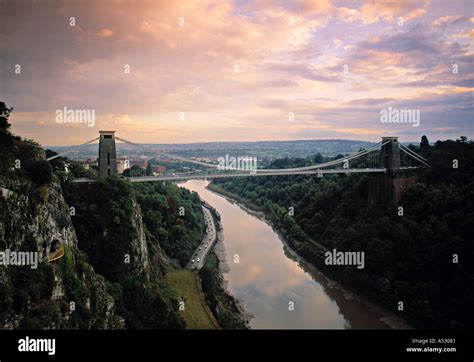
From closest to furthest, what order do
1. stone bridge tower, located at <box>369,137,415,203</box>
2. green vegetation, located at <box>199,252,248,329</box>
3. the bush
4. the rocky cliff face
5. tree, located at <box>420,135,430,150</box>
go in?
Answer: the rocky cliff face
the bush
green vegetation, located at <box>199,252,248,329</box>
stone bridge tower, located at <box>369,137,415,203</box>
tree, located at <box>420,135,430,150</box>

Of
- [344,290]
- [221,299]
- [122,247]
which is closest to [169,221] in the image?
[221,299]

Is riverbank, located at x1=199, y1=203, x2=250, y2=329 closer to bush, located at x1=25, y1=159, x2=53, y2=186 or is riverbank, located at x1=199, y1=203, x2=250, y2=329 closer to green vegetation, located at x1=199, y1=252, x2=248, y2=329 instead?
green vegetation, located at x1=199, y1=252, x2=248, y2=329

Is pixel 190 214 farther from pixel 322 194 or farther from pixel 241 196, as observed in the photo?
pixel 241 196

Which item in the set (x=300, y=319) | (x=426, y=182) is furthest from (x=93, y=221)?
(x=426, y=182)

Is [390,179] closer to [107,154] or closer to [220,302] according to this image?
[220,302]

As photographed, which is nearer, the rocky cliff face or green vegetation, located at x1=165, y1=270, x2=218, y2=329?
the rocky cliff face

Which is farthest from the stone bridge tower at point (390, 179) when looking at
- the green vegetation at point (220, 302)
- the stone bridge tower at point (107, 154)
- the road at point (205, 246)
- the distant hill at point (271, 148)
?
the distant hill at point (271, 148)

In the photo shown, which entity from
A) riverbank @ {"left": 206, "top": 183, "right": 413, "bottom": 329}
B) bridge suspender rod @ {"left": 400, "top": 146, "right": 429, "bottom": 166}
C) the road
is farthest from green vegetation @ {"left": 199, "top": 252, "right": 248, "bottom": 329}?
bridge suspender rod @ {"left": 400, "top": 146, "right": 429, "bottom": 166}
